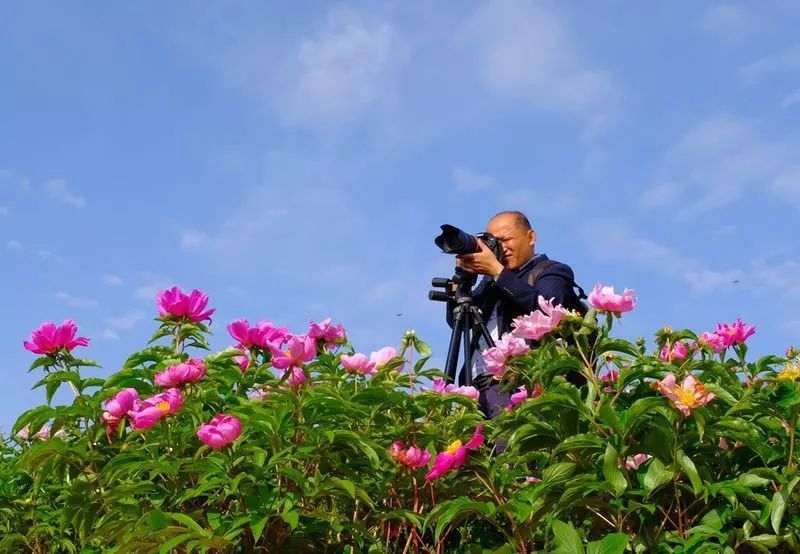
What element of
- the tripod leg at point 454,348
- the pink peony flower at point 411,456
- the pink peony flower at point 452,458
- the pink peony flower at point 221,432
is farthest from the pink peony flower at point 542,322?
the tripod leg at point 454,348

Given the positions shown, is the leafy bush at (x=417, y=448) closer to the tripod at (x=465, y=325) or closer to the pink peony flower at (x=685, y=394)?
the pink peony flower at (x=685, y=394)

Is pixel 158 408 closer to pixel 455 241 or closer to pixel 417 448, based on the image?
pixel 417 448

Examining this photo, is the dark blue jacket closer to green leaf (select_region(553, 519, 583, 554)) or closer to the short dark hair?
the short dark hair

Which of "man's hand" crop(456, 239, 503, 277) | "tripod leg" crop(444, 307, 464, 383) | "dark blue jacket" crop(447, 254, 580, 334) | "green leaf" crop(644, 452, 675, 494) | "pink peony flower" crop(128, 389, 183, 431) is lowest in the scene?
"green leaf" crop(644, 452, 675, 494)

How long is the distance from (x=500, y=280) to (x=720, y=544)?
5.99ft

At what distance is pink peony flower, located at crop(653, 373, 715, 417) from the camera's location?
1.97 m

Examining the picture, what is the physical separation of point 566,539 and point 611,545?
9cm

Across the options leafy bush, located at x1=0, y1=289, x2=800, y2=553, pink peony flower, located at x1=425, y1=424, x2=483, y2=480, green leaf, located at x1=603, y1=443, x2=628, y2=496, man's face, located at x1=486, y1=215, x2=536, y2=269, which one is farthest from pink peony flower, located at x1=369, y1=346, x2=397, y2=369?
man's face, located at x1=486, y1=215, x2=536, y2=269

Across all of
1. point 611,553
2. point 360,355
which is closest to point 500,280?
point 360,355

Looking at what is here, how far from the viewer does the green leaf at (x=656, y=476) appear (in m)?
1.99

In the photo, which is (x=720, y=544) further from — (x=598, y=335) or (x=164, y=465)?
(x=164, y=465)

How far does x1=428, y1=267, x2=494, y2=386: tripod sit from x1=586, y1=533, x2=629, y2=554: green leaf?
5.52 feet

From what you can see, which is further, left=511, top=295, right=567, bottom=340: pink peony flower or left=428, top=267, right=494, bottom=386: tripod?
left=428, top=267, right=494, bottom=386: tripod

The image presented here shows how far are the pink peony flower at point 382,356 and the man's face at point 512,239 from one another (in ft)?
4.69
